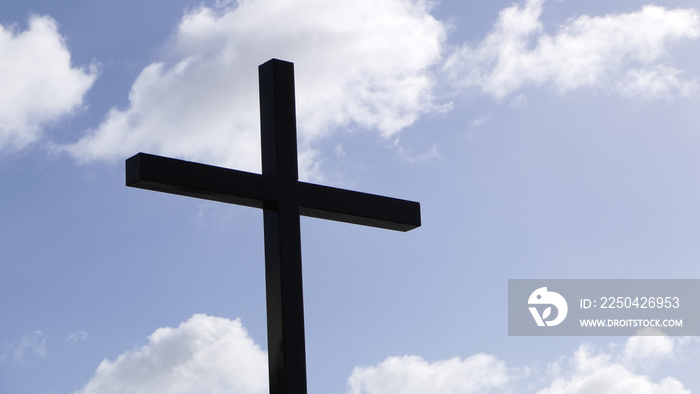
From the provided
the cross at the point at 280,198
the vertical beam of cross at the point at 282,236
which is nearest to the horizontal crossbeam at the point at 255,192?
the cross at the point at 280,198

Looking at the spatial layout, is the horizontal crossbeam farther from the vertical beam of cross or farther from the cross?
Answer: the vertical beam of cross

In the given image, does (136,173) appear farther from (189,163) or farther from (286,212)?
(286,212)

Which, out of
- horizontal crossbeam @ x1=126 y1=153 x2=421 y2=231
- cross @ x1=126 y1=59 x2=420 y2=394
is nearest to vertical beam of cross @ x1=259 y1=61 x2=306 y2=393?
cross @ x1=126 y1=59 x2=420 y2=394

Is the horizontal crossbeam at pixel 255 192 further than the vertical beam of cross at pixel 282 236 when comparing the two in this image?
No

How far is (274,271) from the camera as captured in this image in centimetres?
620

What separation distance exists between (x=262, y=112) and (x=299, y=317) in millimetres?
1570

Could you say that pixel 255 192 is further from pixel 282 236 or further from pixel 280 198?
pixel 282 236

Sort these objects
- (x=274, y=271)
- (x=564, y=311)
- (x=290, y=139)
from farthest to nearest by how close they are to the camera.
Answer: (x=564, y=311), (x=290, y=139), (x=274, y=271)

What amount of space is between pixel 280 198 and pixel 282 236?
0.93 feet

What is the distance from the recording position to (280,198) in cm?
639

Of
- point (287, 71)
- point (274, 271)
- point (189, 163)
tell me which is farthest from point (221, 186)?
point (287, 71)

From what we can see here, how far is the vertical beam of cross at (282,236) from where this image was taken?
6.00 metres

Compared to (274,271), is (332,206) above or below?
above

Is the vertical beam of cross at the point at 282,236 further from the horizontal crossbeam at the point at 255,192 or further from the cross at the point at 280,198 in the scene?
the horizontal crossbeam at the point at 255,192
